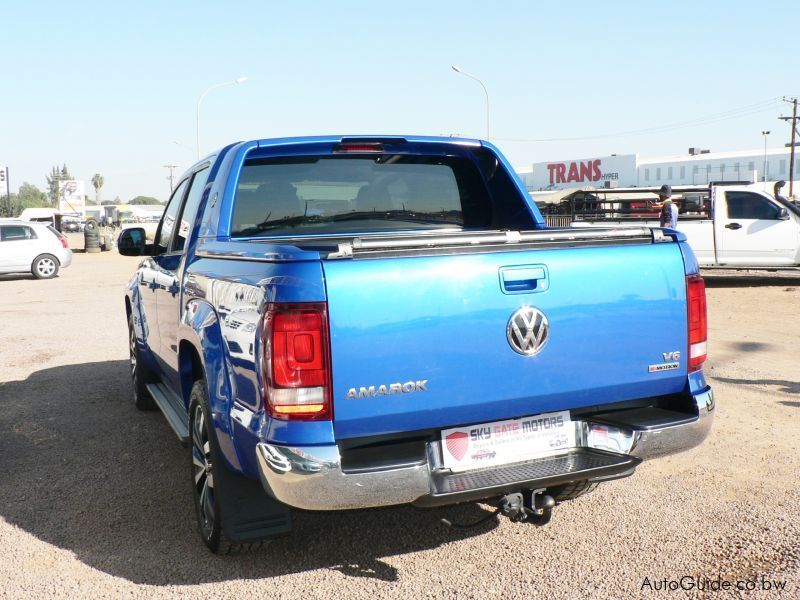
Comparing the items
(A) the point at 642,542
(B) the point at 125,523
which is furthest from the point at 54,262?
(A) the point at 642,542

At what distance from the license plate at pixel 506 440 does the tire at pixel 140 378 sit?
12.3ft

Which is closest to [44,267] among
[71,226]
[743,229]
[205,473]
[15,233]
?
[15,233]

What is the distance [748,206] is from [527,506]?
556 inches

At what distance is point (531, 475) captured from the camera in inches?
123

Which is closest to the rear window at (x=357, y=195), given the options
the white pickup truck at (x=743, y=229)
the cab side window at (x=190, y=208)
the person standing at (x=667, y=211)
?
the cab side window at (x=190, y=208)

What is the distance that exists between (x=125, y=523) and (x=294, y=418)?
1.85m

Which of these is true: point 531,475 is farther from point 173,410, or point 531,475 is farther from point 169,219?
point 169,219

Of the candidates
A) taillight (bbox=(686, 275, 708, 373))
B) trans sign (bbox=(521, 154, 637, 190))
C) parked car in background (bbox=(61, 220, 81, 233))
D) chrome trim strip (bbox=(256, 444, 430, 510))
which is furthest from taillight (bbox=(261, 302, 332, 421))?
parked car in background (bbox=(61, 220, 81, 233))

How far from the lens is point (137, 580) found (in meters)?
3.50

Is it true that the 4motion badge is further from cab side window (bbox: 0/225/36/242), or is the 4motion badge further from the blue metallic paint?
cab side window (bbox: 0/225/36/242)

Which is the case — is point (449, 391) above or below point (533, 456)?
above

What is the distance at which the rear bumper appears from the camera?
2857 mm

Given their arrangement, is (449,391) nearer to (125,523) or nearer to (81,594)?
(81,594)

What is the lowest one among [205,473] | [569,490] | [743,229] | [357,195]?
[569,490]
